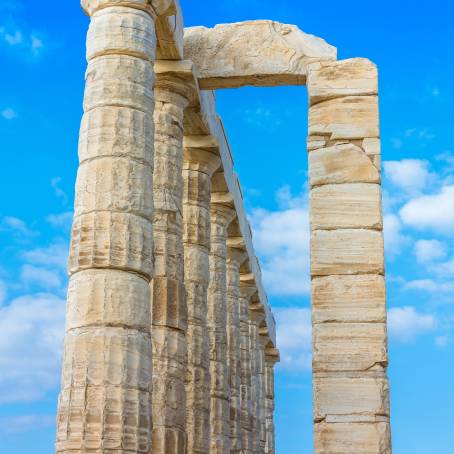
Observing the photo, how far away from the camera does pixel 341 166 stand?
1920 centimetres

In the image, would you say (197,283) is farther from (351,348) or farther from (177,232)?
(351,348)

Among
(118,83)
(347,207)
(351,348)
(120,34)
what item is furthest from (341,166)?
(120,34)

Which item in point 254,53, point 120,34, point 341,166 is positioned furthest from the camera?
point 254,53

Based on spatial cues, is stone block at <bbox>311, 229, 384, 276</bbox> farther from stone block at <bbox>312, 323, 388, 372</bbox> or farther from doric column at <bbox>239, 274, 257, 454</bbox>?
doric column at <bbox>239, 274, 257, 454</bbox>

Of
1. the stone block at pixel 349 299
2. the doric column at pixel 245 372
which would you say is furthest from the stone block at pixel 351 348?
the doric column at pixel 245 372

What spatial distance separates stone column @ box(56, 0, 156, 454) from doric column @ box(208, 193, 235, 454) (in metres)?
11.9

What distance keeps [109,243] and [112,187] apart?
1.01m

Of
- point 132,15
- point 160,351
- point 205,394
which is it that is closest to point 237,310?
point 205,394

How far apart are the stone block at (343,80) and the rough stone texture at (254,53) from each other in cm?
48

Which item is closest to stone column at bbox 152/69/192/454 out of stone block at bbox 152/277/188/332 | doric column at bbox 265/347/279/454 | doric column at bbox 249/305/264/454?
stone block at bbox 152/277/188/332

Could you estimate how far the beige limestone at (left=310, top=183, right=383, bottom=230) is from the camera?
18797 millimetres

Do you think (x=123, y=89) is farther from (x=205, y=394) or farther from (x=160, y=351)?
(x=205, y=394)

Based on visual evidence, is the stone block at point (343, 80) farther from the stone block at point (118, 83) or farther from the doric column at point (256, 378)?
the doric column at point (256, 378)

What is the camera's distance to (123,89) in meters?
16.5
